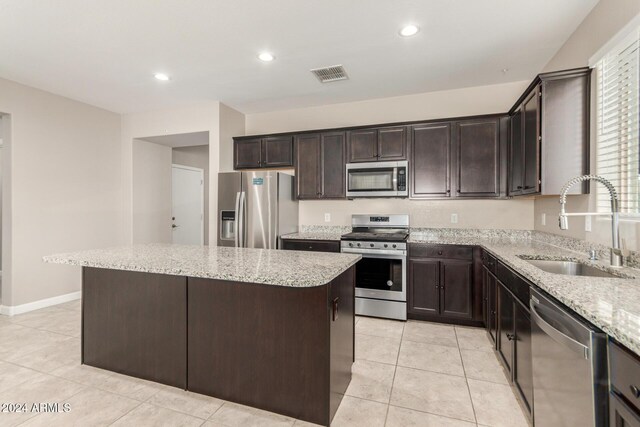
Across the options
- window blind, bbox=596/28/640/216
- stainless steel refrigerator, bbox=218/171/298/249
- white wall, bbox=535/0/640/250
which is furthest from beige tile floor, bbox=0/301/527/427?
stainless steel refrigerator, bbox=218/171/298/249

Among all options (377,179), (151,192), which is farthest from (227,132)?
(377,179)

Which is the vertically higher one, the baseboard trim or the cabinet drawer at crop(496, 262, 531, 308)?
the cabinet drawer at crop(496, 262, 531, 308)

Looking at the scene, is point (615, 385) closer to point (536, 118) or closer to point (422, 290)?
point (536, 118)

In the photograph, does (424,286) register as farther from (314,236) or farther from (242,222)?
(242,222)

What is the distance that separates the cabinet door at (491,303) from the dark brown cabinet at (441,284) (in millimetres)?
262

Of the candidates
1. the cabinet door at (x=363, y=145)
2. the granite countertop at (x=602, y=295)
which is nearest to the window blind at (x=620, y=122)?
the granite countertop at (x=602, y=295)

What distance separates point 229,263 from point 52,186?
11.7 ft

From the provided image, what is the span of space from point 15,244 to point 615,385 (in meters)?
5.28

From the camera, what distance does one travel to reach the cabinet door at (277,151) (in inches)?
167

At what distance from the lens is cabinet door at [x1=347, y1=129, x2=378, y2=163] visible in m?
3.82

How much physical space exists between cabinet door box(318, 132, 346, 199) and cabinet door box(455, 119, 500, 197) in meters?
1.39

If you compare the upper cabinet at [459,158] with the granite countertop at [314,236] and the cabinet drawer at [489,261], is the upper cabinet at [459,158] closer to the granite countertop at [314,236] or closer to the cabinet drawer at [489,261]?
the cabinet drawer at [489,261]

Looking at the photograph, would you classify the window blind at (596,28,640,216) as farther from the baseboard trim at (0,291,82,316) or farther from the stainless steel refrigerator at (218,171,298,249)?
the baseboard trim at (0,291,82,316)

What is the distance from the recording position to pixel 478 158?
344cm
